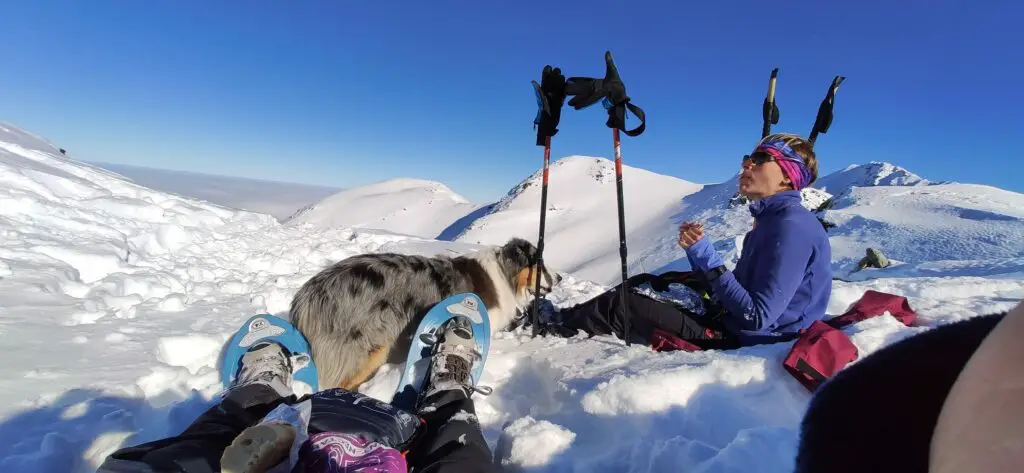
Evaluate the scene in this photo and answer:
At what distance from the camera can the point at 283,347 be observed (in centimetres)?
318

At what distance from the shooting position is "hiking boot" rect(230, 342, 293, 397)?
8.54 feet

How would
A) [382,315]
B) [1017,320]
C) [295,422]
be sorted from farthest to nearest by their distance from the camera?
[382,315] < [295,422] < [1017,320]

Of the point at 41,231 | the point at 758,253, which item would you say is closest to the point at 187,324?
the point at 41,231

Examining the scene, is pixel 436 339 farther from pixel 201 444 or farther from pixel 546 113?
pixel 546 113

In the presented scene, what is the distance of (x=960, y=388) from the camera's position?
548 millimetres

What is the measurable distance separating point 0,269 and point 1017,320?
18.3 ft

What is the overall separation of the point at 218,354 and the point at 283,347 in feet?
1.65

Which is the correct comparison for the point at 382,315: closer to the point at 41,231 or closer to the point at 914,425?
the point at 914,425

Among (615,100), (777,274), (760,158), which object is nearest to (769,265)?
(777,274)

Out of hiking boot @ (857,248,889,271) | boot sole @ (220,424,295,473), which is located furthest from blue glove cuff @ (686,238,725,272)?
hiking boot @ (857,248,889,271)

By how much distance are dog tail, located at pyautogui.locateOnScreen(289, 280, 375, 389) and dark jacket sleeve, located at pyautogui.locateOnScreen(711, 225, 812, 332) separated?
100 inches

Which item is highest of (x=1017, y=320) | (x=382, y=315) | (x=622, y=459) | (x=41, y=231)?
(x=1017, y=320)

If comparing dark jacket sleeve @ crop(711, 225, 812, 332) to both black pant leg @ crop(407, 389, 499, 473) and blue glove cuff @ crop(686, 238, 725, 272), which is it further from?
black pant leg @ crop(407, 389, 499, 473)

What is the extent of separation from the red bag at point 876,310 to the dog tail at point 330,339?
3.29 m
